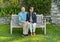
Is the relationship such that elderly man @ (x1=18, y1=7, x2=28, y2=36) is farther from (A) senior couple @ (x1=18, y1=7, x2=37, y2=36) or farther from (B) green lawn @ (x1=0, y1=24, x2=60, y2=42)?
(B) green lawn @ (x1=0, y1=24, x2=60, y2=42)

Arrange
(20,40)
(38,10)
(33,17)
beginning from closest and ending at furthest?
(20,40), (33,17), (38,10)

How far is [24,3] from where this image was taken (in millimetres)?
12938

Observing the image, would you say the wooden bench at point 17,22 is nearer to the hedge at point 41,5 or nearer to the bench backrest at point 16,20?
the bench backrest at point 16,20

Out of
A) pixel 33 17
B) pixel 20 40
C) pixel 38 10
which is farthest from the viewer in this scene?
pixel 38 10

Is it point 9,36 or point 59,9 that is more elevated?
point 59,9

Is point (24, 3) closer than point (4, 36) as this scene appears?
No

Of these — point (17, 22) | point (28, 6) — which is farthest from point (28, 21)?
point (28, 6)

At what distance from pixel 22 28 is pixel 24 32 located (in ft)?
2.51

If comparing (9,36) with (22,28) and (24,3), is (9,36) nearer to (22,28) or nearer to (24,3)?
(22,28)

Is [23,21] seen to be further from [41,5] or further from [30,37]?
[41,5]

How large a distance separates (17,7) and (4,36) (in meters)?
2.37

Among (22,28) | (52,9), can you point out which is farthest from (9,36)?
(52,9)

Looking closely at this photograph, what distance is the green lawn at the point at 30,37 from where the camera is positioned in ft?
33.7

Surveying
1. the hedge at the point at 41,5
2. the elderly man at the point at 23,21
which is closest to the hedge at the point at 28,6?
the hedge at the point at 41,5
